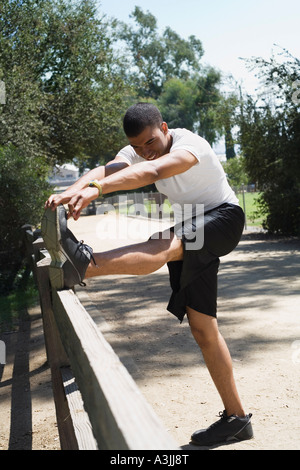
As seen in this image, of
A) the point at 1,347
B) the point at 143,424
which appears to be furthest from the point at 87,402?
the point at 1,347

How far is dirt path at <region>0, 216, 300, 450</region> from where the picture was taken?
3.86 m

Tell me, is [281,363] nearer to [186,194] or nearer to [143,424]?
[186,194]

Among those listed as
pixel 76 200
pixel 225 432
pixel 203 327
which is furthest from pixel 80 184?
pixel 225 432

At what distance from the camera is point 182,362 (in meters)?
5.06

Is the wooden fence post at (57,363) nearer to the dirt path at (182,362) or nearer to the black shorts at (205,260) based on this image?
the dirt path at (182,362)

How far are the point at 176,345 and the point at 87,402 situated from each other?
3.79 m

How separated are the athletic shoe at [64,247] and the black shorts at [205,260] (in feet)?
1.83

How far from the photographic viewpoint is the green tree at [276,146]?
14.7 meters

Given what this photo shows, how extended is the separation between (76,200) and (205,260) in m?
0.82

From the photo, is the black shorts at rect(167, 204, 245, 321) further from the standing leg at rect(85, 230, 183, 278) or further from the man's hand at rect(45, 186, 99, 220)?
the man's hand at rect(45, 186, 99, 220)

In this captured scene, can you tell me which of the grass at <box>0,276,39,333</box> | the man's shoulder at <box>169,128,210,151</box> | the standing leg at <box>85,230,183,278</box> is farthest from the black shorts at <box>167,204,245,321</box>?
the grass at <box>0,276,39,333</box>

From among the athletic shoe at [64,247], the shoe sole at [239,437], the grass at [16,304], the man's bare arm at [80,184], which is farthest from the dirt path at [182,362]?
the man's bare arm at [80,184]

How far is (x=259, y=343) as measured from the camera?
17.8 feet
